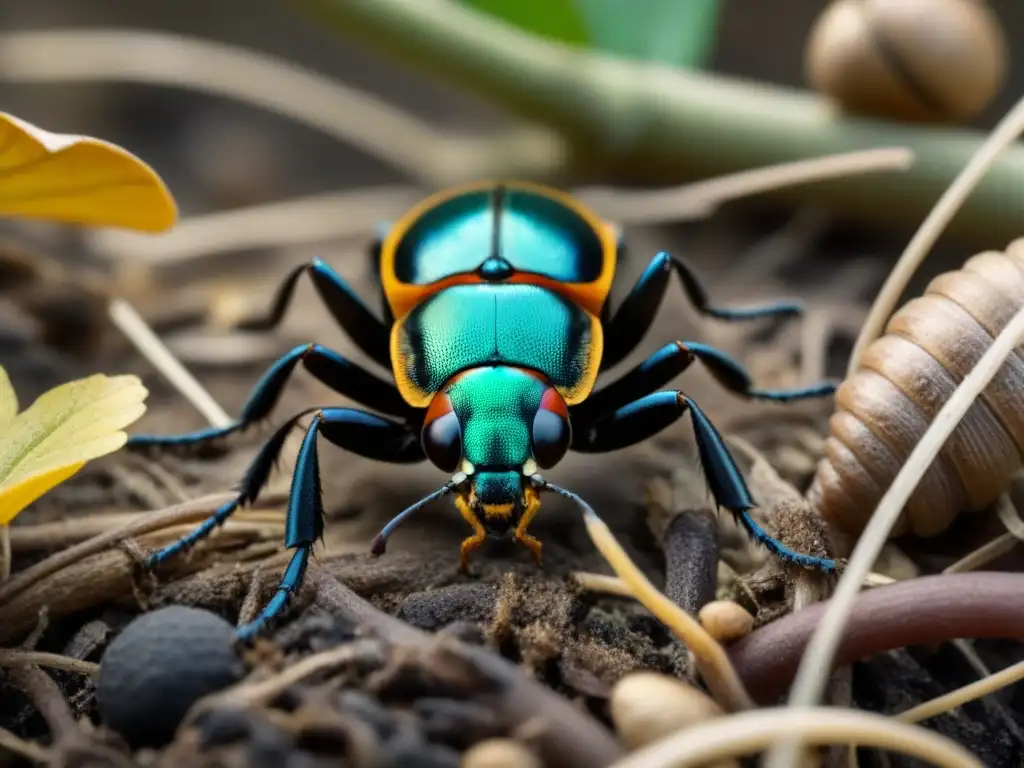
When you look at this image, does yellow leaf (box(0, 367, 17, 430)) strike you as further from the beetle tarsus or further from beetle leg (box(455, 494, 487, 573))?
beetle leg (box(455, 494, 487, 573))

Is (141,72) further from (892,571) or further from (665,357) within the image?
(892,571)

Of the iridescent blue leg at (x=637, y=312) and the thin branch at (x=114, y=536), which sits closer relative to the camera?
the thin branch at (x=114, y=536)

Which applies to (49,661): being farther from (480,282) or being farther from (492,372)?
(480,282)

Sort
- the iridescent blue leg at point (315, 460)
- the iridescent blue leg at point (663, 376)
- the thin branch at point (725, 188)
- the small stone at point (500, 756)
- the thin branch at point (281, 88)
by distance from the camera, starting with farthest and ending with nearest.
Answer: the thin branch at point (281, 88), the thin branch at point (725, 188), the iridescent blue leg at point (663, 376), the iridescent blue leg at point (315, 460), the small stone at point (500, 756)

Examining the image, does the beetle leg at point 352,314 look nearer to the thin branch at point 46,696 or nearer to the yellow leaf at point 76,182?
the yellow leaf at point 76,182

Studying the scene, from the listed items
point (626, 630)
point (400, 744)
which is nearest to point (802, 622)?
point (626, 630)

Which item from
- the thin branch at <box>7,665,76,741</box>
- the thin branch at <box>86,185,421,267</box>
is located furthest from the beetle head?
the thin branch at <box>86,185,421,267</box>

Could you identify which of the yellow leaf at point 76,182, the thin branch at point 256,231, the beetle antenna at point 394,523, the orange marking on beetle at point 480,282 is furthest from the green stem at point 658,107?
the beetle antenna at point 394,523
